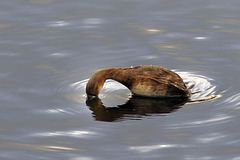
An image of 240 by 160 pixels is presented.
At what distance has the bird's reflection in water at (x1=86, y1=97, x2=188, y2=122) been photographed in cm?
1328

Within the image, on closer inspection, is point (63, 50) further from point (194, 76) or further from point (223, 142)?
point (223, 142)

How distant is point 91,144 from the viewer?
469 inches

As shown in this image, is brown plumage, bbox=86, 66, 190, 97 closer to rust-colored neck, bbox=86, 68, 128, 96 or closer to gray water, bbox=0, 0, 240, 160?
rust-colored neck, bbox=86, 68, 128, 96

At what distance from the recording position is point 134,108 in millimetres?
13633

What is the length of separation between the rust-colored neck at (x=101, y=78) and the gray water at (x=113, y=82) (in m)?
0.31

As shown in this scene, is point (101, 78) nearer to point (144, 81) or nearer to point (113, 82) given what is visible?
point (144, 81)

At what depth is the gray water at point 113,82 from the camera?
39.1 ft

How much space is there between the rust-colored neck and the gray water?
31 cm

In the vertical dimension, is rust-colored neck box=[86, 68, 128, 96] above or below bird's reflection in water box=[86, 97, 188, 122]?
above

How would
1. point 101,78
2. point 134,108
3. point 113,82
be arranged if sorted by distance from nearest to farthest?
1. point 134,108
2. point 101,78
3. point 113,82

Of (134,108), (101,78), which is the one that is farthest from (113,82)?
(134,108)

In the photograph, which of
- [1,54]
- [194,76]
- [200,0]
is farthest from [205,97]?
[200,0]

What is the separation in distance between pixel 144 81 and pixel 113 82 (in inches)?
53.3

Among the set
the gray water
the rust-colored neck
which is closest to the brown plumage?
the rust-colored neck
